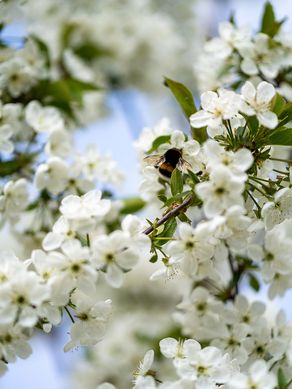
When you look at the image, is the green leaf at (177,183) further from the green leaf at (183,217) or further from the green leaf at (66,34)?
the green leaf at (66,34)

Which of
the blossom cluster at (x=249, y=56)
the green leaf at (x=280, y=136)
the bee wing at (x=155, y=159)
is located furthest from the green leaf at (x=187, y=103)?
the blossom cluster at (x=249, y=56)

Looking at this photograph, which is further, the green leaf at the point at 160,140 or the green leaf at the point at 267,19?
the green leaf at the point at 267,19

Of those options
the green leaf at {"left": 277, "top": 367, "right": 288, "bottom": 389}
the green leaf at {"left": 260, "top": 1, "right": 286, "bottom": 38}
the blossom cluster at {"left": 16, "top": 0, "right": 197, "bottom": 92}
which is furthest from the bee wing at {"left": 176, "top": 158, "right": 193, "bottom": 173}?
the blossom cluster at {"left": 16, "top": 0, "right": 197, "bottom": 92}

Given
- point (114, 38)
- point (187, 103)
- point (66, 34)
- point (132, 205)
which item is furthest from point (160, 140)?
point (114, 38)

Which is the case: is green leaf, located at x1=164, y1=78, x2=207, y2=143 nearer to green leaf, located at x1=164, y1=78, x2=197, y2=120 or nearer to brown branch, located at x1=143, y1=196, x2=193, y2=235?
green leaf, located at x1=164, y1=78, x2=197, y2=120

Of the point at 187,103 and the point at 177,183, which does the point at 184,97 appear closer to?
the point at 187,103

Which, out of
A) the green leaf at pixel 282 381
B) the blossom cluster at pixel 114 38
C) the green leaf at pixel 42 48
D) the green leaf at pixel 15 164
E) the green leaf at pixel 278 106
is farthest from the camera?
the blossom cluster at pixel 114 38

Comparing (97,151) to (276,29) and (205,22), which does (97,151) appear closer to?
(276,29)

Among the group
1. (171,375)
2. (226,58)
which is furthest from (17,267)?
(171,375)
